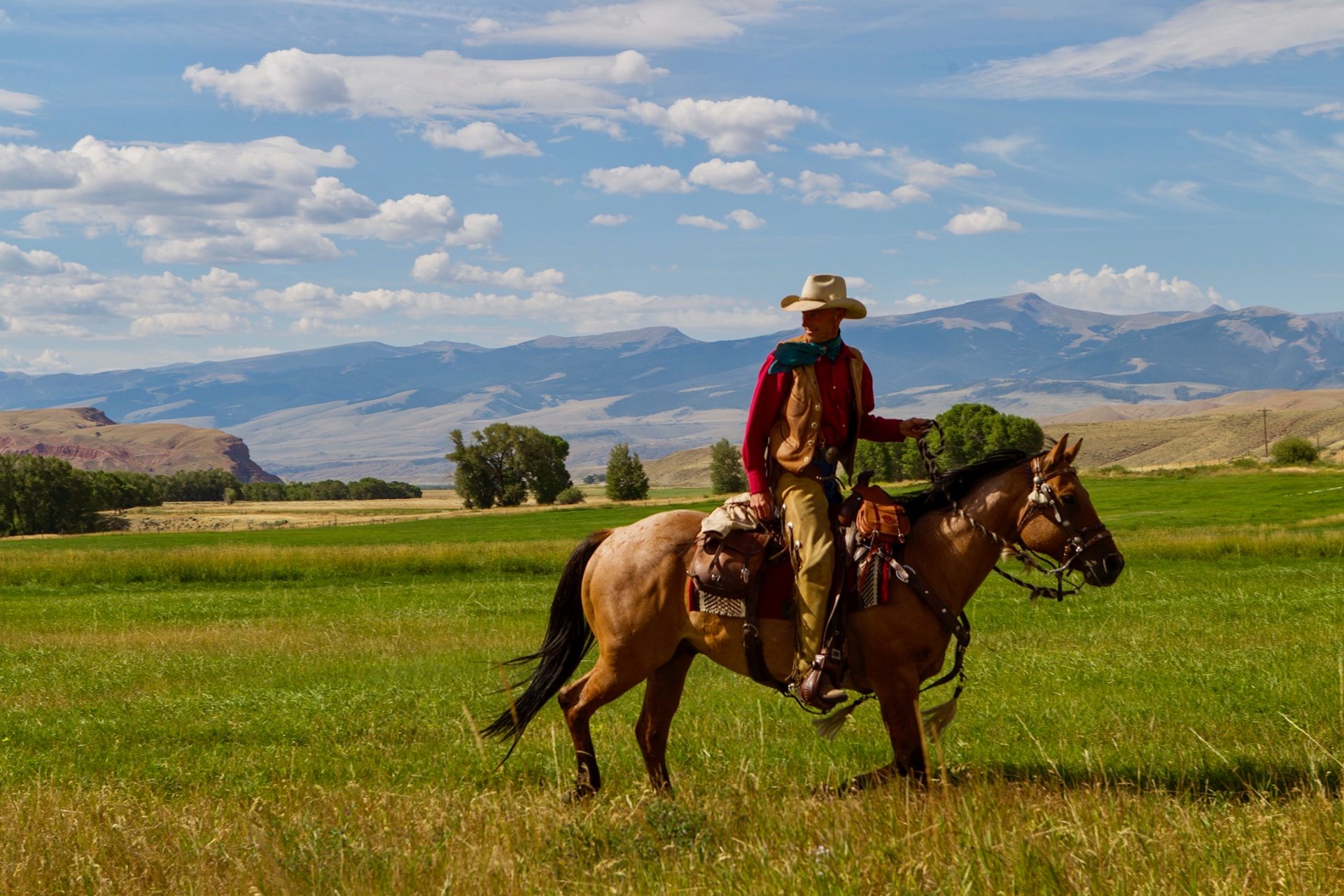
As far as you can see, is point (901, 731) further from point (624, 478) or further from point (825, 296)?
point (624, 478)

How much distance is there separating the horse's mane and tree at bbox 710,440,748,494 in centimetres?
10761

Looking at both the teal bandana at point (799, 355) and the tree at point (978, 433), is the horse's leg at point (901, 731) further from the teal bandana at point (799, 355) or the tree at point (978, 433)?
the tree at point (978, 433)

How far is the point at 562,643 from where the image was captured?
9297 mm

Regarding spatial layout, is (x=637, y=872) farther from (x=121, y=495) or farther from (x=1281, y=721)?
(x=121, y=495)

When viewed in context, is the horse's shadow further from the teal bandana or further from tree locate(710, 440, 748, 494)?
tree locate(710, 440, 748, 494)

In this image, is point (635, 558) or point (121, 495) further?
point (121, 495)

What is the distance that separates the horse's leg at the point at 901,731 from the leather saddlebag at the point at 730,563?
112cm

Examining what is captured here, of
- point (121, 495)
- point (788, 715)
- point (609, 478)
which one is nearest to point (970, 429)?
point (609, 478)

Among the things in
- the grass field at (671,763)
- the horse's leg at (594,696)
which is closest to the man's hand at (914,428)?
the grass field at (671,763)

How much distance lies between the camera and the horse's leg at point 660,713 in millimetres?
8570

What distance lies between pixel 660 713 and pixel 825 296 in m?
3.28

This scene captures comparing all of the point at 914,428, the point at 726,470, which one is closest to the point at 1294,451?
the point at 726,470

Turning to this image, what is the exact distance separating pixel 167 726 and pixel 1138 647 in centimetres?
1198

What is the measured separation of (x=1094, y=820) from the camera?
5.76 meters
